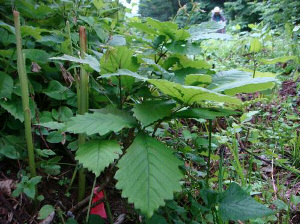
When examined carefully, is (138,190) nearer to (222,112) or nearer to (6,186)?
(222,112)

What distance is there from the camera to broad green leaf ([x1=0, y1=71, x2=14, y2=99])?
1.01 meters

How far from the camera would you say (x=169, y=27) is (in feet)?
2.92

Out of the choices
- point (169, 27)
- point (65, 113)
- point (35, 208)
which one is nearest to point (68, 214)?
point (35, 208)

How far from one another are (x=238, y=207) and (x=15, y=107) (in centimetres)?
94

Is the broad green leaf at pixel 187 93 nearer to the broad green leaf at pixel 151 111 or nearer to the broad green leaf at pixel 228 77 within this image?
the broad green leaf at pixel 151 111

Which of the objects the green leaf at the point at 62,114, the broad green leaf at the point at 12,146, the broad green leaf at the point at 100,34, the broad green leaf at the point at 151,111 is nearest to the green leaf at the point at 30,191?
the broad green leaf at the point at 12,146

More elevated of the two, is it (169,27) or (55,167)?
(169,27)

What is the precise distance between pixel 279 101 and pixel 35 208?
2217mm

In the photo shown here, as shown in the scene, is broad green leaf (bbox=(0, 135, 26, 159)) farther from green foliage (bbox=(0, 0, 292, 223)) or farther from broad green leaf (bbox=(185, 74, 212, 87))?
broad green leaf (bbox=(185, 74, 212, 87))

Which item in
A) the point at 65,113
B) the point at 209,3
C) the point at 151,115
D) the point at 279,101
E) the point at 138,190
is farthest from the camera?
the point at 209,3

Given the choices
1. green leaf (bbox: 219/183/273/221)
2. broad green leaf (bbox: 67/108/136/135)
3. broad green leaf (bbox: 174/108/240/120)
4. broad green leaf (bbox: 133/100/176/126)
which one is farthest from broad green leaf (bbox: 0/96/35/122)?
green leaf (bbox: 219/183/273/221)

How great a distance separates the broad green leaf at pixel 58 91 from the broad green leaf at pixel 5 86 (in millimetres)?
154

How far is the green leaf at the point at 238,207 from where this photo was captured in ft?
2.33

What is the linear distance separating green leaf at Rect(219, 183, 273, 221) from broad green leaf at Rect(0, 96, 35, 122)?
0.82 m
